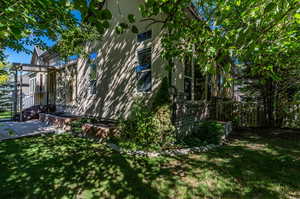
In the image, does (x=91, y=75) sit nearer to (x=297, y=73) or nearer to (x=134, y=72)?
(x=134, y=72)

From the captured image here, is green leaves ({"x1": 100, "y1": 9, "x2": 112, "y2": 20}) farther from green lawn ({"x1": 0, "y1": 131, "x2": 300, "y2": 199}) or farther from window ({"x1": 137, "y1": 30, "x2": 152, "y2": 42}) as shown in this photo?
window ({"x1": 137, "y1": 30, "x2": 152, "y2": 42})

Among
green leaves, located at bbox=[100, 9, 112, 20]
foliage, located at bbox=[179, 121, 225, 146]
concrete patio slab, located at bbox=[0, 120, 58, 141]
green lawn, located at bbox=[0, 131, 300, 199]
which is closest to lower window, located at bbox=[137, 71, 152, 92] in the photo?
foliage, located at bbox=[179, 121, 225, 146]

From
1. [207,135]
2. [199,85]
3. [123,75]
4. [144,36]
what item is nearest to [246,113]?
[199,85]

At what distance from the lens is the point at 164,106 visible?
17.2 ft

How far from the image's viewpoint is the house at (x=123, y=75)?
257 inches

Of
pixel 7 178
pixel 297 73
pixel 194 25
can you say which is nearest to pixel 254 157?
pixel 194 25

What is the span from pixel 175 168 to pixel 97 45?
8.12 metres

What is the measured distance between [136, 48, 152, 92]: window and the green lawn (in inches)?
120

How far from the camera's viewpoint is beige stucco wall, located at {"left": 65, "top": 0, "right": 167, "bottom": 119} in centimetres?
642

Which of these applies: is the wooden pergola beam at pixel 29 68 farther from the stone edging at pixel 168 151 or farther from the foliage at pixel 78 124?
the stone edging at pixel 168 151

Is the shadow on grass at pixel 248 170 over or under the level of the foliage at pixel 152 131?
under

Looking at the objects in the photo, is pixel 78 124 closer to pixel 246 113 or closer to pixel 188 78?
pixel 188 78

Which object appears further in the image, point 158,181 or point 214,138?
point 214,138

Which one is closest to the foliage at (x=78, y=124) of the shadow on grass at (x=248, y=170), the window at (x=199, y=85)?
the shadow on grass at (x=248, y=170)
